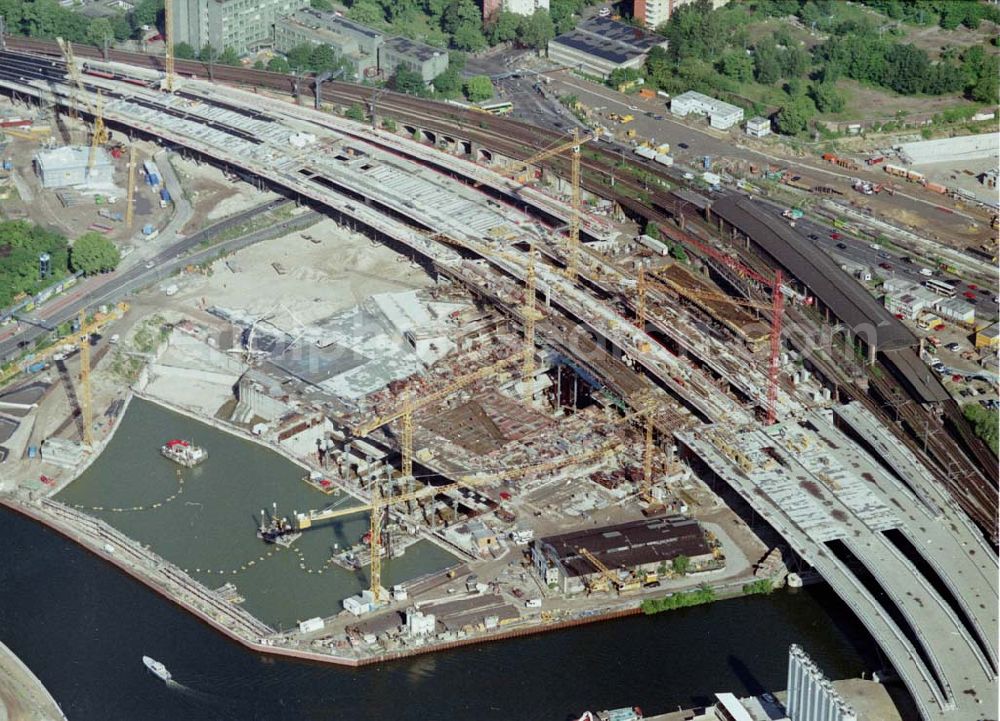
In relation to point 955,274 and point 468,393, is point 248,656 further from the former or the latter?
point 955,274

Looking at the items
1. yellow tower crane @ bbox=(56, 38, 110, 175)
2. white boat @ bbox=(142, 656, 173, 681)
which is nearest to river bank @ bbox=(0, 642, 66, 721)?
white boat @ bbox=(142, 656, 173, 681)

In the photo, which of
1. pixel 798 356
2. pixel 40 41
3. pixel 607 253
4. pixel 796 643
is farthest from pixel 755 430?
pixel 40 41

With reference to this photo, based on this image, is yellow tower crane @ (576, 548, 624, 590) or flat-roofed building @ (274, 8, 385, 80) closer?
yellow tower crane @ (576, 548, 624, 590)

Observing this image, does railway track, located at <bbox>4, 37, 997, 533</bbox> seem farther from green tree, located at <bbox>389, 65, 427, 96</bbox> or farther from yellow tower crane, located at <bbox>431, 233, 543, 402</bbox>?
yellow tower crane, located at <bbox>431, 233, 543, 402</bbox>

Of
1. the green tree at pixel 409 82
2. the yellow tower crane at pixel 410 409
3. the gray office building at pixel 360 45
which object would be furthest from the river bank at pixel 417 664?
the gray office building at pixel 360 45

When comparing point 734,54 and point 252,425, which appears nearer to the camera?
point 252,425

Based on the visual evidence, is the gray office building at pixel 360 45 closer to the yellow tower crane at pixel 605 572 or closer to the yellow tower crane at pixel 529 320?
the yellow tower crane at pixel 529 320

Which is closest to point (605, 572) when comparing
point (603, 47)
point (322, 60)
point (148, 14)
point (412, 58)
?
point (412, 58)
